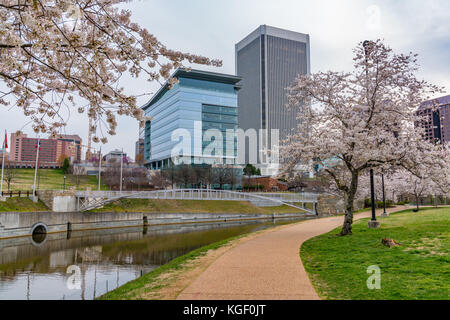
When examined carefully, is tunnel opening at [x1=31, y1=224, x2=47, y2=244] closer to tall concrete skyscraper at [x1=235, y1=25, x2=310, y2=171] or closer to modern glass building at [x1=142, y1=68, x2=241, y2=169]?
modern glass building at [x1=142, y1=68, x2=241, y2=169]

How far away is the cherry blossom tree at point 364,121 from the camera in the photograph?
16584mm

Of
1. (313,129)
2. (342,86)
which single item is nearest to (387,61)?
(342,86)

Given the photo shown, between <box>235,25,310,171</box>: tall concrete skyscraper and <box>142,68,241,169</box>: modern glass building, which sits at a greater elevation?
<box>235,25,310,171</box>: tall concrete skyscraper

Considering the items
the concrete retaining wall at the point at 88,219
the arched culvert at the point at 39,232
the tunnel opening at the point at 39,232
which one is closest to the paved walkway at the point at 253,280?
the arched culvert at the point at 39,232

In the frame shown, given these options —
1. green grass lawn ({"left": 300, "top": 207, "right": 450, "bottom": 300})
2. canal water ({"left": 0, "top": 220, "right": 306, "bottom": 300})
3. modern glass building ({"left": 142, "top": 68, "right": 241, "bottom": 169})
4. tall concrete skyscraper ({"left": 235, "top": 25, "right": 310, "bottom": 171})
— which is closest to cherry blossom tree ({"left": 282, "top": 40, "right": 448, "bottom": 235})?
green grass lawn ({"left": 300, "top": 207, "right": 450, "bottom": 300})

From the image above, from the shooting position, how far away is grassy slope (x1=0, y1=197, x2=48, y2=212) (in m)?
29.6

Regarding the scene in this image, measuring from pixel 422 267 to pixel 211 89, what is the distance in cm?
8256

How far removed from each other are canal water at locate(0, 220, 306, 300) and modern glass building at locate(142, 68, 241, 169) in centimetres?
5405

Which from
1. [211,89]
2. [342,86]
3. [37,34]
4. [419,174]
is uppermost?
[211,89]

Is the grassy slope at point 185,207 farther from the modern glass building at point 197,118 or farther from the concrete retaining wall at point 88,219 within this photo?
the modern glass building at point 197,118

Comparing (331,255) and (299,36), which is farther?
(299,36)

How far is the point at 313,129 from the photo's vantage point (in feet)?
64.6
